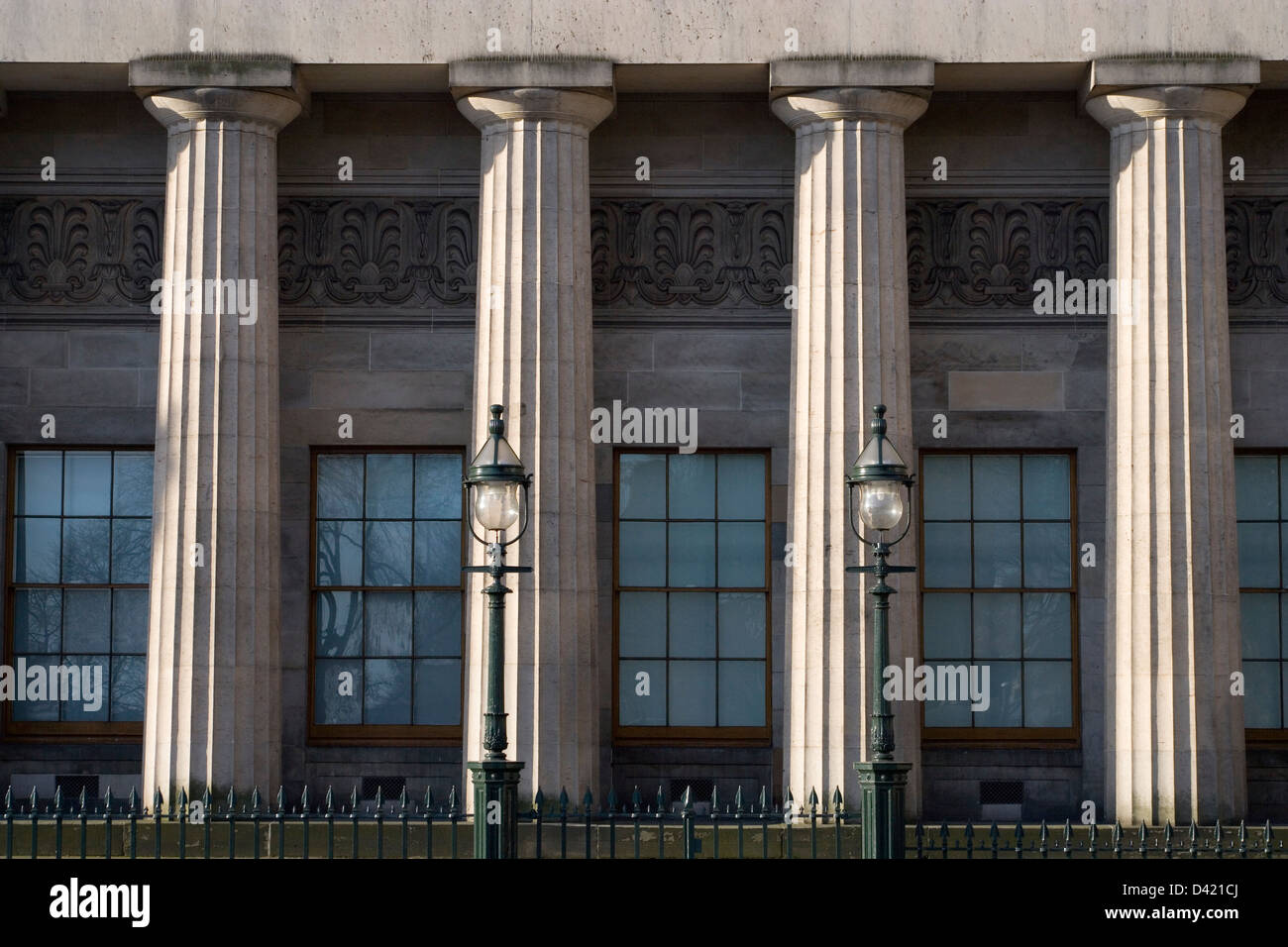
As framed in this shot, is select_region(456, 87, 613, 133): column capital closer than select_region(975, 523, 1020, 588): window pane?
Yes

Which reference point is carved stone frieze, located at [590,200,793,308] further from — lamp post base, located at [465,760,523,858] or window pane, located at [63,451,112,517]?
lamp post base, located at [465,760,523,858]

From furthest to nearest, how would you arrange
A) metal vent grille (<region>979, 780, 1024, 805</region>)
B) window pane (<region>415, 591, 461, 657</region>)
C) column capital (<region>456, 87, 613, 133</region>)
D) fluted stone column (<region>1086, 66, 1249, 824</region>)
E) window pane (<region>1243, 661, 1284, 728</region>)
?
window pane (<region>415, 591, 461, 657</region>) → window pane (<region>1243, 661, 1284, 728</region>) → metal vent grille (<region>979, 780, 1024, 805</region>) → column capital (<region>456, 87, 613, 133</region>) → fluted stone column (<region>1086, 66, 1249, 824</region>)

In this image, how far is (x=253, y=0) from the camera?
25984 mm

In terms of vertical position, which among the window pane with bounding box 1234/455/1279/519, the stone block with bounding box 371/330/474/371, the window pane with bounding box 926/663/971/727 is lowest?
the window pane with bounding box 926/663/971/727

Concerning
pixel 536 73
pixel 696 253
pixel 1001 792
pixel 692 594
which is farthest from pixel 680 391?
pixel 1001 792

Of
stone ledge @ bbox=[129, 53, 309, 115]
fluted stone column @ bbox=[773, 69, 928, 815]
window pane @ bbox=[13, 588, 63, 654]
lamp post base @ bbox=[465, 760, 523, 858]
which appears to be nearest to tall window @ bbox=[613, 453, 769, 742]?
fluted stone column @ bbox=[773, 69, 928, 815]

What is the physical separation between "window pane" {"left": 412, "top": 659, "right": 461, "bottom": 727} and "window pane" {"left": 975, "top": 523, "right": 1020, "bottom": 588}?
22.1 ft

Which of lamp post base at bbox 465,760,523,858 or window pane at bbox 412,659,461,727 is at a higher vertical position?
window pane at bbox 412,659,461,727

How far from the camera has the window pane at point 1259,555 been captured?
2820 cm

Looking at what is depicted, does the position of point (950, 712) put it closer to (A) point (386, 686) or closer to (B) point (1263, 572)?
(B) point (1263, 572)

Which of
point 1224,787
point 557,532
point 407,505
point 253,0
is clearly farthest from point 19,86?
point 1224,787

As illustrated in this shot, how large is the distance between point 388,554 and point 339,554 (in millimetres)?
627

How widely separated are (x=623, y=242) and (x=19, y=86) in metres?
7.64

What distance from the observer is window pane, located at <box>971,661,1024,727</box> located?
92.2ft
